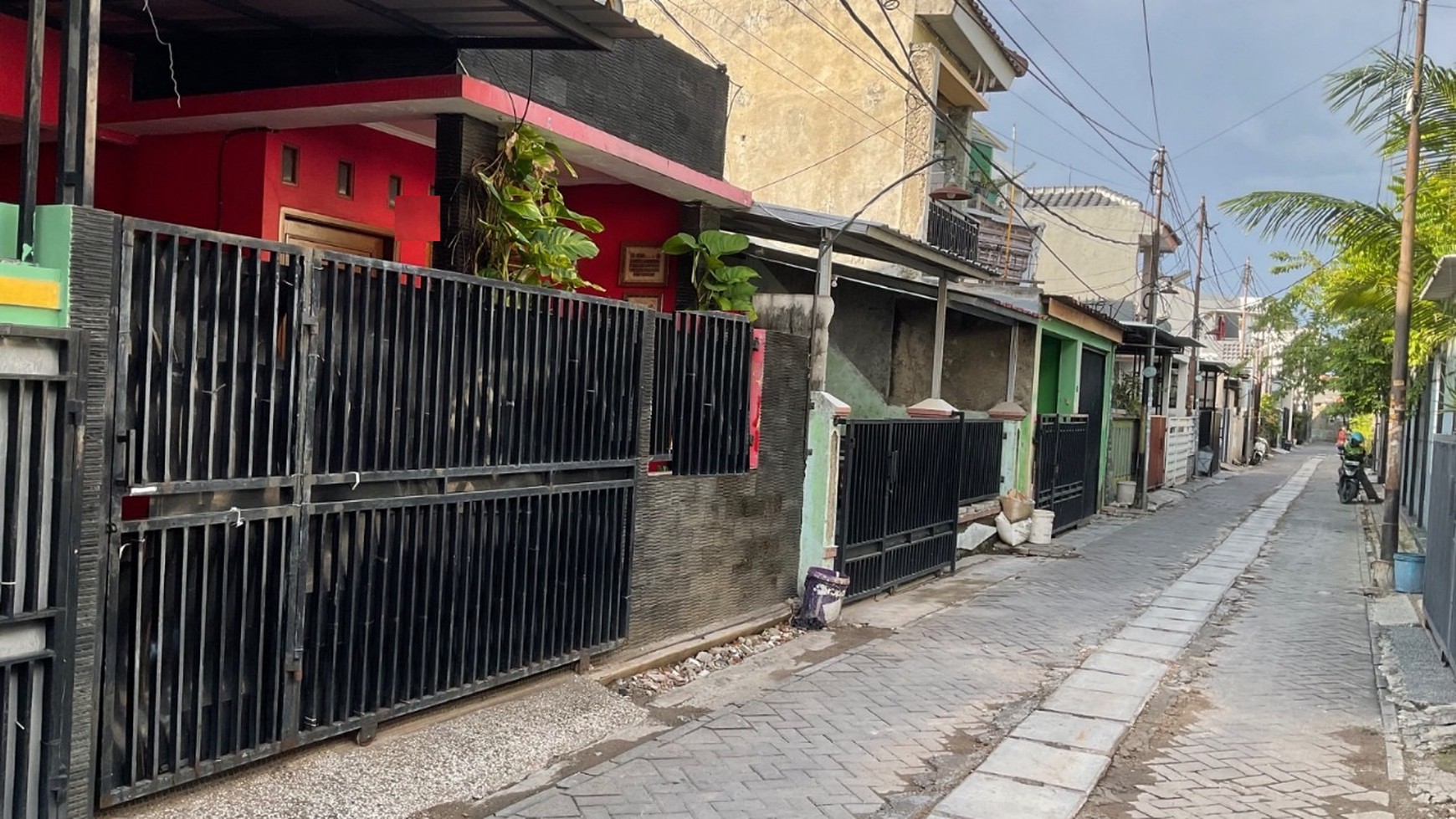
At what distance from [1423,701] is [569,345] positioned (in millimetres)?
6123

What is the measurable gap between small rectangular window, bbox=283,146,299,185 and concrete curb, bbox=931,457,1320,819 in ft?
19.8

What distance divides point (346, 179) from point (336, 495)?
425 centimetres

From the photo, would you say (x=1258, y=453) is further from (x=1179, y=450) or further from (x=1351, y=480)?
(x=1351, y=480)

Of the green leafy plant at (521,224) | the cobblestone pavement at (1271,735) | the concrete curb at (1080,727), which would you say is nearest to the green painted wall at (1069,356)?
the concrete curb at (1080,727)

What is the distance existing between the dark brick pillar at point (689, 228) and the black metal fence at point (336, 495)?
2966mm

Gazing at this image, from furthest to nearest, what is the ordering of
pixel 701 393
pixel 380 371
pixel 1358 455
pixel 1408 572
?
1. pixel 1358 455
2. pixel 1408 572
3. pixel 701 393
4. pixel 380 371

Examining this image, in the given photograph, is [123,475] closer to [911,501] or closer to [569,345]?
[569,345]

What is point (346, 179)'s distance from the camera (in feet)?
27.3

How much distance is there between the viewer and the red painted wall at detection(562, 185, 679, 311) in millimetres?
10141

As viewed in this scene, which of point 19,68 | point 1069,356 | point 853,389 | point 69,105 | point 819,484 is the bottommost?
point 819,484

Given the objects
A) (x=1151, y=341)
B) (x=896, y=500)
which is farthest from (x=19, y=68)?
(x=1151, y=341)

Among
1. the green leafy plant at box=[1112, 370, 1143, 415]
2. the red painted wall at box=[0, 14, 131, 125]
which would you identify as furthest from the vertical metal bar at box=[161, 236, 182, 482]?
the green leafy plant at box=[1112, 370, 1143, 415]

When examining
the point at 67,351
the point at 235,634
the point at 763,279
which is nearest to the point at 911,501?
the point at 763,279

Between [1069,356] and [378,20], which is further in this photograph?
[1069,356]
